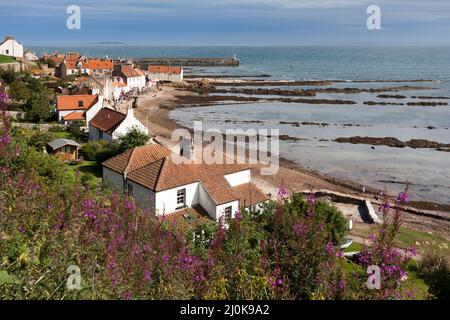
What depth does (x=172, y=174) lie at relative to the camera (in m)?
21.1

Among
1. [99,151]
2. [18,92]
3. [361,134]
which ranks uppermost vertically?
[18,92]

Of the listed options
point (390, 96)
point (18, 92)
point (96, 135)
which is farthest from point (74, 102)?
point (390, 96)

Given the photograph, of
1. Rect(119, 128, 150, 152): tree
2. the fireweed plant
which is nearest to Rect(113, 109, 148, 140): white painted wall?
Rect(119, 128, 150, 152): tree

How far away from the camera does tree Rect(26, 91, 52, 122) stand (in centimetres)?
4625

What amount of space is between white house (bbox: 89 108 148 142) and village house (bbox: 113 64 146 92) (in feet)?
178

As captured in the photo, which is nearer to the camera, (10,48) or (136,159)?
(136,159)

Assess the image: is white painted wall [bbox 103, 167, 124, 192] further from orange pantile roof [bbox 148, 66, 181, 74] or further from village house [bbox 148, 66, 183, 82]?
orange pantile roof [bbox 148, 66, 181, 74]

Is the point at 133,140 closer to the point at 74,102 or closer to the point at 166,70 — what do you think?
the point at 74,102

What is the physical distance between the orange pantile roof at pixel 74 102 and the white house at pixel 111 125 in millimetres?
7056

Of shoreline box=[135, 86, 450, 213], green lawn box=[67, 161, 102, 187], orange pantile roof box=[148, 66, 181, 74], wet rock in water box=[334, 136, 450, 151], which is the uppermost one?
orange pantile roof box=[148, 66, 181, 74]

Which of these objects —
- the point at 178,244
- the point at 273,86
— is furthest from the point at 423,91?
the point at 178,244

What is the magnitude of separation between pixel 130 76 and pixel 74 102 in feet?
165

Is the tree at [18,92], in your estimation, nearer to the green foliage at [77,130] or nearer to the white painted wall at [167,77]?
the green foliage at [77,130]

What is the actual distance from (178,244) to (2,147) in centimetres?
466
